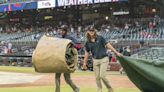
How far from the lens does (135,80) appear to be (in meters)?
10.0

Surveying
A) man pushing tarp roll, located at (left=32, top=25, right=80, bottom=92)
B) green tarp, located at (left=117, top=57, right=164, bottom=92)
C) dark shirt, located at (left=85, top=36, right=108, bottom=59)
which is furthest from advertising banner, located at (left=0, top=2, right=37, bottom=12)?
green tarp, located at (left=117, top=57, right=164, bottom=92)

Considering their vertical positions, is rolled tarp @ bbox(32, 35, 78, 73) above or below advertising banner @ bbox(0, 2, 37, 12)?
above

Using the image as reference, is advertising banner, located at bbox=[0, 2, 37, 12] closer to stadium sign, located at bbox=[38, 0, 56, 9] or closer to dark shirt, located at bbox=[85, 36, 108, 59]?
stadium sign, located at bbox=[38, 0, 56, 9]

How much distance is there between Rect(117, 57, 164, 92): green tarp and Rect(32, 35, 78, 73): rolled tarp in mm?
2622

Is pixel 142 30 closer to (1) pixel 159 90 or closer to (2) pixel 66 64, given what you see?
(2) pixel 66 64

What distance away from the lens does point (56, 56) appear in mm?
12461

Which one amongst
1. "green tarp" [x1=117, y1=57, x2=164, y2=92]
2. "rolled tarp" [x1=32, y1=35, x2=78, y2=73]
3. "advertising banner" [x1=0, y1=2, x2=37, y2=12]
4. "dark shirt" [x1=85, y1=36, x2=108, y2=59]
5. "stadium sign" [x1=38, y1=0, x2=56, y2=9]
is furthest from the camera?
"advertising banner" [x1=0, y1=2, x2=37, y2=12]

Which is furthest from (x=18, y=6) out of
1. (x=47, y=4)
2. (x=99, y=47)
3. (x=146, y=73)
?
(x=146, y=73)

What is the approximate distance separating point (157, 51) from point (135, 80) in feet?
39.0

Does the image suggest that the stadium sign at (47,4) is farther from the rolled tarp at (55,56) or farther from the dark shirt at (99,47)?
the rolled tarp at (55,56)

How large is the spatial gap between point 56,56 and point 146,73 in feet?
11.2

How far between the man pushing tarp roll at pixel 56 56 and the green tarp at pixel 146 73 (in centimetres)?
263

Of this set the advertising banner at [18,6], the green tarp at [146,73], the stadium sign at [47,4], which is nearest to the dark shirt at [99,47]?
the green tarp at [146,73]

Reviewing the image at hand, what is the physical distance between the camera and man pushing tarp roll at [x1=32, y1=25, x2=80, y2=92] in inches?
490
